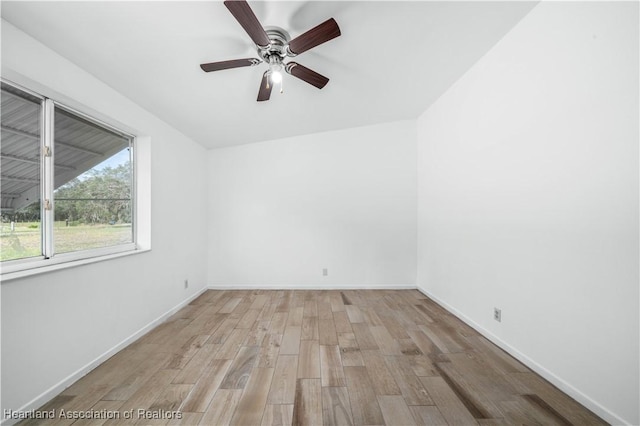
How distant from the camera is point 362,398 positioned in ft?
5.45

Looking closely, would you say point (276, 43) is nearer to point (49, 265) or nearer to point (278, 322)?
point (49, 265)

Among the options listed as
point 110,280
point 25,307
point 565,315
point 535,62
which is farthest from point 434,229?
point 25,307

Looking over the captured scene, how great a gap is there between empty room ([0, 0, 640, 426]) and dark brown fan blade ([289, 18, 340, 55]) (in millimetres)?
12

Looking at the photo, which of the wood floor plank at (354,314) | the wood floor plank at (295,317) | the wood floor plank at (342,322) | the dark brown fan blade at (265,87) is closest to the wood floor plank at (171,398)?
the wood floor plank at (295,317)

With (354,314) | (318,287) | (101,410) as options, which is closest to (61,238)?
(101,410)

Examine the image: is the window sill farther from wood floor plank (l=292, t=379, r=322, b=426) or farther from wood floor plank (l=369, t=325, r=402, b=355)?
wood floor plank (l=369, t=325, r=402, b=355)

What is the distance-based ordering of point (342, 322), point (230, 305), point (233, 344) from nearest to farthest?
point (233, 344) → point (342, 322) → point (230, 305)

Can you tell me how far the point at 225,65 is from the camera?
180 cm

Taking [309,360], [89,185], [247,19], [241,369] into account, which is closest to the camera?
[247,19]

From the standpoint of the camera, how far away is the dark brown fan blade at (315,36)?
4.88ft

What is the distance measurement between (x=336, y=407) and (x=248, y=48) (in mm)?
2557

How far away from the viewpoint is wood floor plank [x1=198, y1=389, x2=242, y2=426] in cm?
147

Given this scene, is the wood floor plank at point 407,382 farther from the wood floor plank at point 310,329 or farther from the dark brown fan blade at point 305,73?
the dark brown fan blade at point 305,73

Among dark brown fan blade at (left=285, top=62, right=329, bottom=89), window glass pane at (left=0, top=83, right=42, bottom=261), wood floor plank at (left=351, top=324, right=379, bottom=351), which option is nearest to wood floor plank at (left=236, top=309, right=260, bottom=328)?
wood floor plank at (left=351, top=324, right=379, bottom=351)
